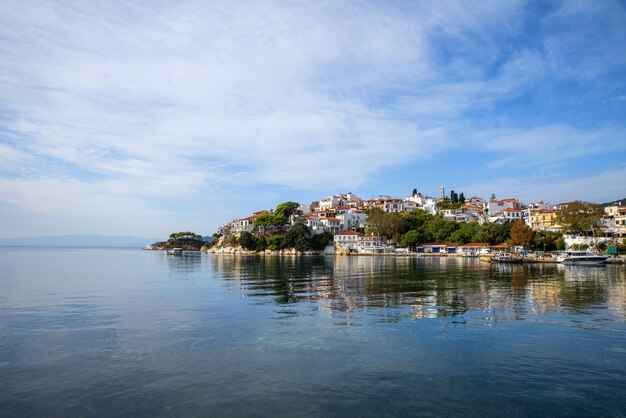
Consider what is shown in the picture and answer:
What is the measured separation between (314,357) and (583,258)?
201 ft

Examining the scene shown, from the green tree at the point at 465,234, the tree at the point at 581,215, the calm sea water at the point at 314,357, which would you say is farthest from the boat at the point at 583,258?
the calm sea water at the point at 314,357

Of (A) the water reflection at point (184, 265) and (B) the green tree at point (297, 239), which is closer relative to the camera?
(A) the water reflection at point (184, 265)

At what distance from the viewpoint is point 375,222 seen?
121188 millimetres

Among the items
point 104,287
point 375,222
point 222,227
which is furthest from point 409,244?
point 104,287

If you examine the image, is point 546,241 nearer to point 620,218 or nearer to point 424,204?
point 620,218

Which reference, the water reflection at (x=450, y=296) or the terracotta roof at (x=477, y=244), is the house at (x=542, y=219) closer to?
the terracotta roof at (x=477, y=244)

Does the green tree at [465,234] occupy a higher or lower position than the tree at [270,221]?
lower

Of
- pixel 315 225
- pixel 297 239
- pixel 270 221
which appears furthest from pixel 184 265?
pixel 315 225

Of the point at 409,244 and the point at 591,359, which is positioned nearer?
the point at 591,359

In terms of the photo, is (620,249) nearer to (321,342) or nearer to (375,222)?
(375,222)

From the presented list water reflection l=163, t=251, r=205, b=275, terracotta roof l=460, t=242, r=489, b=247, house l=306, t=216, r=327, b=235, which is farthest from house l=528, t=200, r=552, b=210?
water reflection l=163, t=251, r=205, b=275

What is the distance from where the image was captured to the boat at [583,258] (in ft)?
193

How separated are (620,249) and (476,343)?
75.5 m

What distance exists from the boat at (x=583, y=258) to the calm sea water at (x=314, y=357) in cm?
3957
